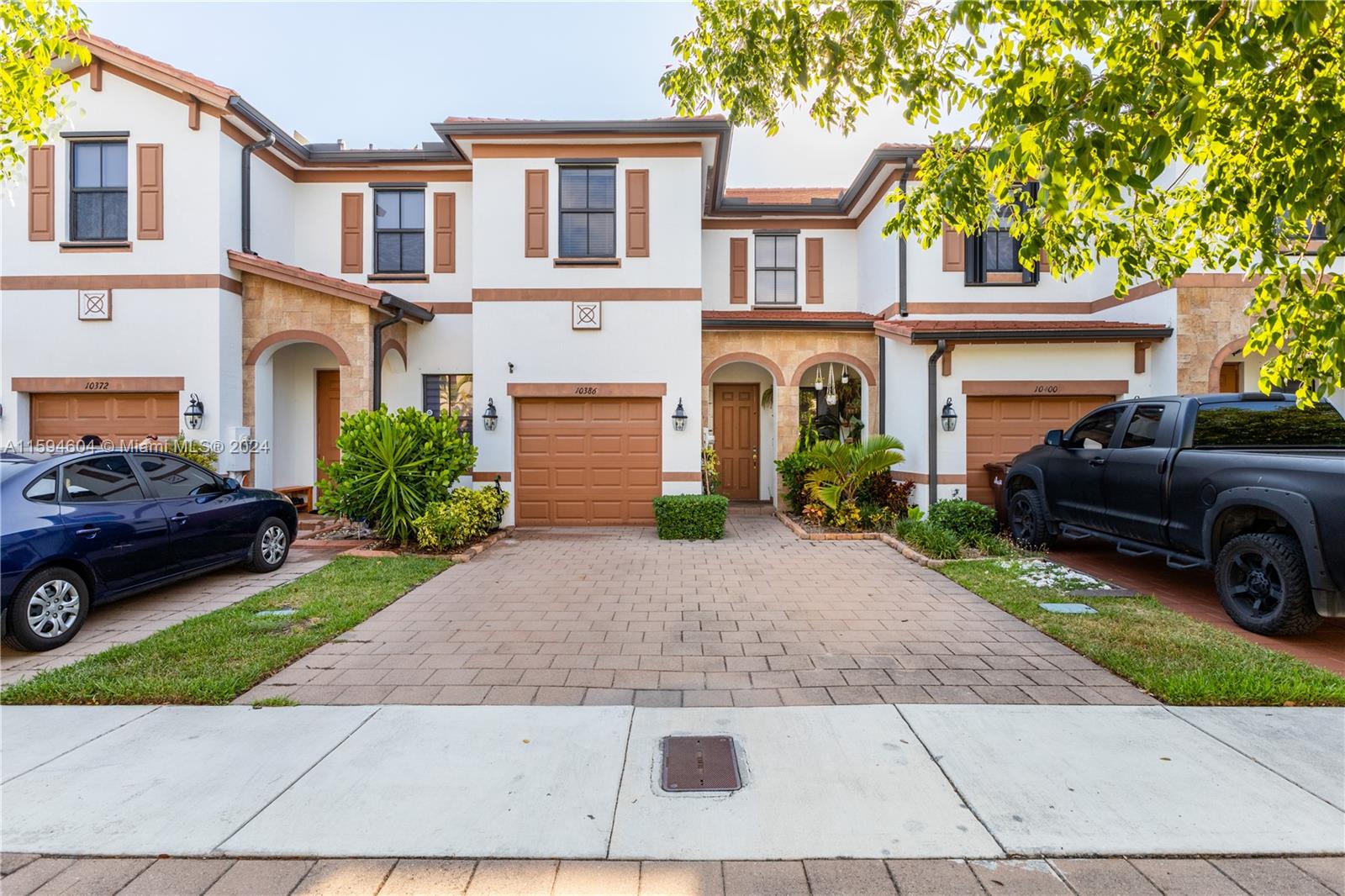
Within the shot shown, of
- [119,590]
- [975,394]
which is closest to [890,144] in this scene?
[975,394]

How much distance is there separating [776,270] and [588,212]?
16.0 ft

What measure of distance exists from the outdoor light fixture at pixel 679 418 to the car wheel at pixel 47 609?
8.06 meters

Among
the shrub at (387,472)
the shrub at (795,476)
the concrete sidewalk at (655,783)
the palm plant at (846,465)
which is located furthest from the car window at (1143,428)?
the shrub at (387,472)

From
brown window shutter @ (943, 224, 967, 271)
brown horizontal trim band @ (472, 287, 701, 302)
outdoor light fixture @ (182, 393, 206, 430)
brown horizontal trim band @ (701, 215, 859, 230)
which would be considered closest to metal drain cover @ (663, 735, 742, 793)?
brown horizontal trim band @ (472, 287, 701, 302)

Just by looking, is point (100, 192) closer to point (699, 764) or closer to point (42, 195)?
point (42, 195)

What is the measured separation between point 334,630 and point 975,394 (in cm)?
1028

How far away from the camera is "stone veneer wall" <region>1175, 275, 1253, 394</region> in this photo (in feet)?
35.1

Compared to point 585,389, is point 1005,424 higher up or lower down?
lower down

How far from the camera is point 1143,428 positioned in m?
6.91

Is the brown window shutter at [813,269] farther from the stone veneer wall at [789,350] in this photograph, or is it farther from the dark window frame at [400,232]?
the dark window frame at [400,232]

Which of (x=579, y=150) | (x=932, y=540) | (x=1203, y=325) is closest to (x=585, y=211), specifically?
(x=579, y=150)

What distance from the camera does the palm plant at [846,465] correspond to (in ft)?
34.8

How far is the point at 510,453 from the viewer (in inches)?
458

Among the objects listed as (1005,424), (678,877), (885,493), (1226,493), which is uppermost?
(1005,424)
